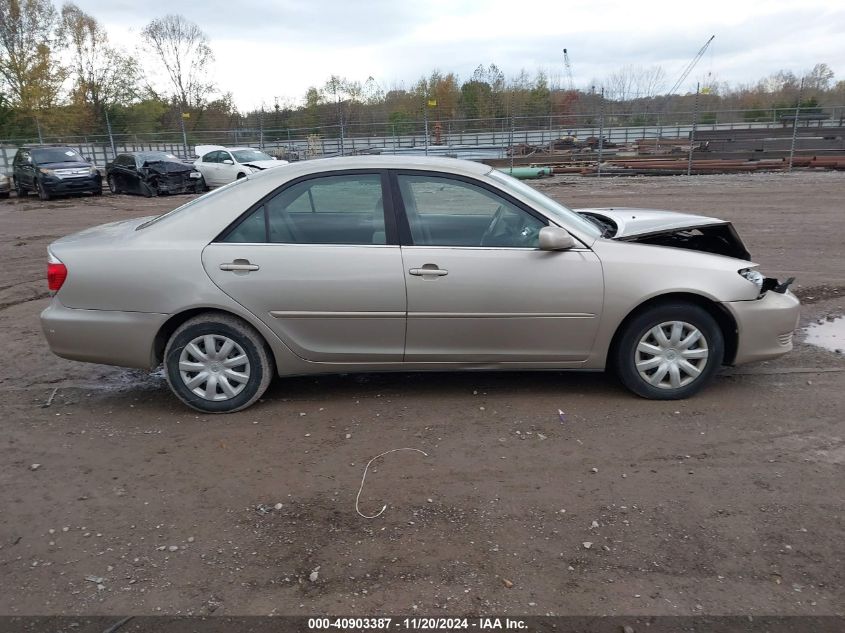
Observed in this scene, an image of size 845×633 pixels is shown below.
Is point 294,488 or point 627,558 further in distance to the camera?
point 294,488

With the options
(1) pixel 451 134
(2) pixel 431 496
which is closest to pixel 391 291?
(2) pixel 431 496

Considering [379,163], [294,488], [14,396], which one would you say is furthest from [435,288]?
[14,396]

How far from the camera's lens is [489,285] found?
164 inches

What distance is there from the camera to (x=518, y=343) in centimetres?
429

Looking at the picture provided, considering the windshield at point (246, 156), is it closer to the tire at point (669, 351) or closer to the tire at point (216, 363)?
the tire at point (216, 363)

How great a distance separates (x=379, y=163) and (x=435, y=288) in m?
0.96

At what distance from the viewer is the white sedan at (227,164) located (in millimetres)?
21359

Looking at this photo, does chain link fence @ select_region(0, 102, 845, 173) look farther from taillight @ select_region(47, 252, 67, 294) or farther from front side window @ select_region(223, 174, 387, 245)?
taillight @ select_region(47, 252, 67, 294)

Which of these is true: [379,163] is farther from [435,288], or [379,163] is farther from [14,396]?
[14,396]

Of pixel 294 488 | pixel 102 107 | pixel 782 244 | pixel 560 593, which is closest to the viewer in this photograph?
pixel 560 593

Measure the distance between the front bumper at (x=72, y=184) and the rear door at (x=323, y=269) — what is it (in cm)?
1876

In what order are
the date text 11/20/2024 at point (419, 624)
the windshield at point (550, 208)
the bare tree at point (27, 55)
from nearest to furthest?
1. the date text 11/20/2024 at point (419, 624)
2. the windshield at point (550, 208)
3. the bare tree at point (27, 55)

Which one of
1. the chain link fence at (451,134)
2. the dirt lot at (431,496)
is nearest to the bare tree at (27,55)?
the chain link fence at (451,134)

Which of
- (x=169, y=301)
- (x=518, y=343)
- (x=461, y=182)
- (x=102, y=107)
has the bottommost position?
(x=518, y=343)
